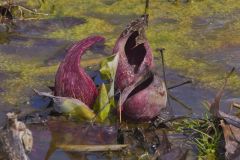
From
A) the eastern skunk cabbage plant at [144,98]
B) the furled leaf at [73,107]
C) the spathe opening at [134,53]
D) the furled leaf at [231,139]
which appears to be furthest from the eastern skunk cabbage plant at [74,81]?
the furled leaf at [231,139]

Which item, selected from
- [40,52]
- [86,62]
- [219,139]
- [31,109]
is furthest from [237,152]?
[40,52]

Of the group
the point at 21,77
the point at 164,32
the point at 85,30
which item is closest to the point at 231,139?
the point at 21,77

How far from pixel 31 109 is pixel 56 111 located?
19 centimetres

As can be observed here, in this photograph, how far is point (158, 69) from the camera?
348 cm

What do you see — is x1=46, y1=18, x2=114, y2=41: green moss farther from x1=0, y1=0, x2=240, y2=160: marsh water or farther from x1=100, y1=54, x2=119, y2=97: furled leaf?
x1=100, y1=54, x2=119, y2=97: furled leaf

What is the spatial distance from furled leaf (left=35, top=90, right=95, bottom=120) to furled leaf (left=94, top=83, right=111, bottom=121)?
0.13 feet

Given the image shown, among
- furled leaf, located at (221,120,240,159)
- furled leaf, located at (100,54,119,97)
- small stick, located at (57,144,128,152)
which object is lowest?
small stick, located at (57,144,128,152)

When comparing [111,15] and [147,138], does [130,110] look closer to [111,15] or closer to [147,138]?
[147,138]

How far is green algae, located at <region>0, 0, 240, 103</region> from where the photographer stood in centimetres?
340

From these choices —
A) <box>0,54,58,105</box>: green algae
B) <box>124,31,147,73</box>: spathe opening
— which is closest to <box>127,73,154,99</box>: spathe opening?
<box>124,31,147,73</box>: spathe opening

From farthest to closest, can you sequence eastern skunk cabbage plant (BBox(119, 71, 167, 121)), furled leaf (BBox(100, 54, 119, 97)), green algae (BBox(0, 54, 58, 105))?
green algae (BBox(0, 54, 58, 105)), furled leaf (BBox(100, 54, 119, 97)), eastern skunk cabbage plant (BBox(119, 71, 167, 121))

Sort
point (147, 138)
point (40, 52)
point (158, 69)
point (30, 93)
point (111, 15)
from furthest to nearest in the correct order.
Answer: point (111, 15), point (40, 52), point (158, 69), point (30, 93), point (147, 138)

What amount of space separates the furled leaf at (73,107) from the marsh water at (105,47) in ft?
0.19

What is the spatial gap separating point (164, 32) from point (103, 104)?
4.64 ft
